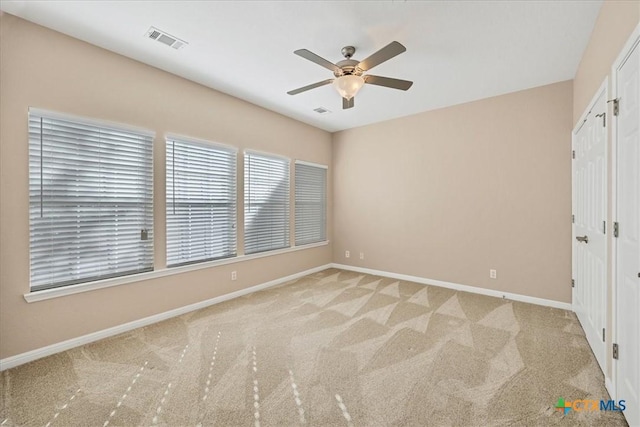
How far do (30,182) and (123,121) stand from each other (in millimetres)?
949

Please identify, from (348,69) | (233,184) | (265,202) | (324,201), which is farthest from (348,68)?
(324,201)

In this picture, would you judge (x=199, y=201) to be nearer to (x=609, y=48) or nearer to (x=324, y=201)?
(x=324, y=201)

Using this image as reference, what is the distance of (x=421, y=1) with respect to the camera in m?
2.11

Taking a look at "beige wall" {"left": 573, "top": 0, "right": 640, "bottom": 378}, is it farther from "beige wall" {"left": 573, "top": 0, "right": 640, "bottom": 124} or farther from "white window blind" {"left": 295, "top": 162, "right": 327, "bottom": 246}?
"white window blind" {"left": 295, "top": 162, "right": 327, "bottom": 246}

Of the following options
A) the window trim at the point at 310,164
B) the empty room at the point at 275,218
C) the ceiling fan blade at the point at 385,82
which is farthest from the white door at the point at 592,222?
the window trim at the point at 310,164

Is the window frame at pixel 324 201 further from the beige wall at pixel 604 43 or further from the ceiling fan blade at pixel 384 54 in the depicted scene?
the beige wall at pixel 604 43

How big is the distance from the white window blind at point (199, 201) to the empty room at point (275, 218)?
0.09 feet

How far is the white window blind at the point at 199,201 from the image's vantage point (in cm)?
326

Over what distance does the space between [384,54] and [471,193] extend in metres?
2.73

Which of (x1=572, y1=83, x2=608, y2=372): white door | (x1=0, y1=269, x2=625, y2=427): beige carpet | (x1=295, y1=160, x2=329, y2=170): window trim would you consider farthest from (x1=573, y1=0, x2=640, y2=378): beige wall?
(x1=295, y1=160, x2=329, y2=170): window trim

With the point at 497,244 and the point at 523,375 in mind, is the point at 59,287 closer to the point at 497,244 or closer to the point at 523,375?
the point at 523,375

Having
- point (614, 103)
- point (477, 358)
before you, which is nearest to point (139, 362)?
point (477, 358)

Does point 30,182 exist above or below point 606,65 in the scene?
below

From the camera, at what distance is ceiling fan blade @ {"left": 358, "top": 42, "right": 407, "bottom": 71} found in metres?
2.12
